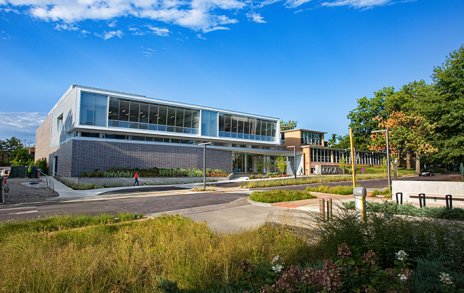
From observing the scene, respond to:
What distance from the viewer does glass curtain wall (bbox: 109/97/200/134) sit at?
105 ft

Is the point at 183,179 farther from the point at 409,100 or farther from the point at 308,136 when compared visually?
the point at 409,100

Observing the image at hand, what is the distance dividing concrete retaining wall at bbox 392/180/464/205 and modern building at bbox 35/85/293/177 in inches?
1094

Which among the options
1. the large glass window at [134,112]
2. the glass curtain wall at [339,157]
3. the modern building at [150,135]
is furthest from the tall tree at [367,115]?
the large glass window at [134,112]

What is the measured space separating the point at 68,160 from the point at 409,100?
60.4 meters

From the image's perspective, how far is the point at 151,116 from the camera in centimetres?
3481

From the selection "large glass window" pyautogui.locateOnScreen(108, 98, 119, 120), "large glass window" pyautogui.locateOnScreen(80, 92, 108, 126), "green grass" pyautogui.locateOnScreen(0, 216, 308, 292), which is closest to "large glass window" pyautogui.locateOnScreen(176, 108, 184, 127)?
"large glass window" pyautogui.locateOnScreen(108, 98, 119, 120)

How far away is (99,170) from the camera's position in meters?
29.7

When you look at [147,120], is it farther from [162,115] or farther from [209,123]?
[209,123]

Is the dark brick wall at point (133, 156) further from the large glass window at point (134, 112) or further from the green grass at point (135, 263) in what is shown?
the green grass at point (135, 263)

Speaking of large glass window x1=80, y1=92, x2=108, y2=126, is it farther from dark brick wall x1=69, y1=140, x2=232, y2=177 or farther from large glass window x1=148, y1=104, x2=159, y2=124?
large glass window x1=148, y1=104, x2=159, y2=124

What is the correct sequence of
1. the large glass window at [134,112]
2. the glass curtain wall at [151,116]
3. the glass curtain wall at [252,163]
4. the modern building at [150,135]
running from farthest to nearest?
the glass curtain wall at [252,163] < the large glass window at [134,112] < the glass curtain wall at [151,116] < the modern building at [150,135]

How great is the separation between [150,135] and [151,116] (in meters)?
2.62

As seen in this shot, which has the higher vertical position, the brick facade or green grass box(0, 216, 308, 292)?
the brick facade

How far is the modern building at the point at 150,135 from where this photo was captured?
98.6 feet
